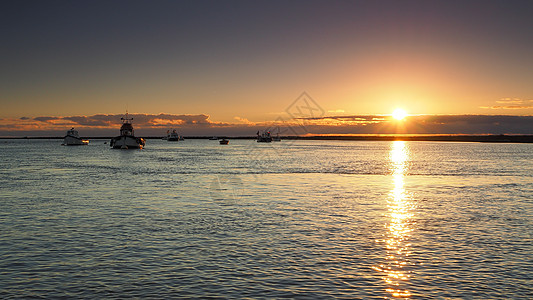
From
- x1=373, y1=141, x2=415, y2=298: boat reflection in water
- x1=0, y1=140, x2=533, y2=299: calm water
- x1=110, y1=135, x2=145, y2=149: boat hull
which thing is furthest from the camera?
x1=110, y1=135, x2=145, y2=149: boat hull

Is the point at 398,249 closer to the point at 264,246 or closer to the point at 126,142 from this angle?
the point at 264,246

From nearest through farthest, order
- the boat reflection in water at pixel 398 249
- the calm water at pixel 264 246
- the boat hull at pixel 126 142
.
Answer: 1. the calm water at pixel 264 246
2. the boat reflection in water at pixel 398 249
3. the boat hull at pixel 126 142

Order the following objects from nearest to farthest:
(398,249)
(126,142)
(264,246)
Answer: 1. (398,249)
2. (264,246)
3. (126,142)

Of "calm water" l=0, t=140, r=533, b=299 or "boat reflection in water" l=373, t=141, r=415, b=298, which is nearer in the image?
"calm water" l=0, t=140, r=533, b=299

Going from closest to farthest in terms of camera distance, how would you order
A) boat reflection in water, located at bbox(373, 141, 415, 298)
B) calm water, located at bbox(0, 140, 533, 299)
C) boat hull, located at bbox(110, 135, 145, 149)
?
calm water, located at bbox(0, 140, 533, 299) → boat reflection in water, located at bbox(373, 141, 415, 298) → boat hull, located at bbox(110, 135, 145, 149)

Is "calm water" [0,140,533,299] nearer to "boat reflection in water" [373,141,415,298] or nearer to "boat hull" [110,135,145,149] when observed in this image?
"boat reflection in water" [373,141,415,298]

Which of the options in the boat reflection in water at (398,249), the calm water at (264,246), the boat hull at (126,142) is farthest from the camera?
the boat hull at (126,142)

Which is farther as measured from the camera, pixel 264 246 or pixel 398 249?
pixel 264 246

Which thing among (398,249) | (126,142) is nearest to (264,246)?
(398,249)

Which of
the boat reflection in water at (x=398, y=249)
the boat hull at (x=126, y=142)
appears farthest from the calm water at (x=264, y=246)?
the boat hull at (x=126, y=142)

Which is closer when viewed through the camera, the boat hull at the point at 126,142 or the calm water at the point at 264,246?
the calm water at the point at 264,246

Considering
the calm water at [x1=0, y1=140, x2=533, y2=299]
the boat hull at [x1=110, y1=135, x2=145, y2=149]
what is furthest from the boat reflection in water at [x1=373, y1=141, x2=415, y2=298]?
the boat hull at [x1=110, y1=135, x2=145, y2=149]

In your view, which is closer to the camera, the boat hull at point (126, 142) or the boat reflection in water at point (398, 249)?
the boat reflection in water at point (398, 249)

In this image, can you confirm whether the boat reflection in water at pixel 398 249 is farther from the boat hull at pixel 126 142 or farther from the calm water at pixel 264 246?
the boat hull at pixel 126 142
